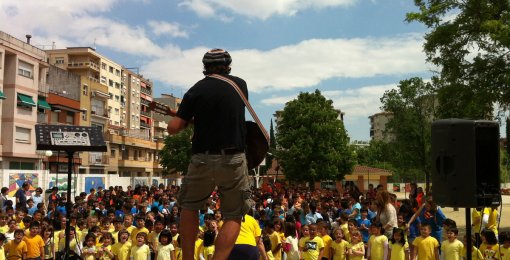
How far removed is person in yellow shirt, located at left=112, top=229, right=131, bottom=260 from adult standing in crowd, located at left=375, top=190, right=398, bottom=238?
4686mm

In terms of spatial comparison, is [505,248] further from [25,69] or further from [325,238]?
[25,69]

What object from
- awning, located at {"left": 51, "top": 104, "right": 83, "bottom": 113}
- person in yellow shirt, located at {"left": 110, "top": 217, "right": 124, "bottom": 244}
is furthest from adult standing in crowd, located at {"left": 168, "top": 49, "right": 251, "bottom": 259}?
awning, located at {"left": 51, "top": 104, "right": 83, "bottom": 113}

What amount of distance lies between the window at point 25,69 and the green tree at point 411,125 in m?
27.1

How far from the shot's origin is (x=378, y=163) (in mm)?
90750

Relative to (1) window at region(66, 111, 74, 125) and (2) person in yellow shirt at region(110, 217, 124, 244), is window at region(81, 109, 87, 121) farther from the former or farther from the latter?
(2) person in yellow shirt at region(110, 217, 124, 244)

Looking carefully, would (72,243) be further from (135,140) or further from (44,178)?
(135,140)

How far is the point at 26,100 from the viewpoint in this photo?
119 feet

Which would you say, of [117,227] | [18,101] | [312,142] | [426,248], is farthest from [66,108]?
[426,248]

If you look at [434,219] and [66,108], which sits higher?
[66,108]

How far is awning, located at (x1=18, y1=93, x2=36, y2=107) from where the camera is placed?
35.6 meters

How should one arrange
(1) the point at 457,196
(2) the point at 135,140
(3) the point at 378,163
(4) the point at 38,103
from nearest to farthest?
(1) the point at 457,196 < (4) the point at 38,103 < (2) the point at 135,140 < (3) the point at 378,163

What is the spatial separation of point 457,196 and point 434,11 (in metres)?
14.2

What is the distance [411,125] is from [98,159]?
104 feet

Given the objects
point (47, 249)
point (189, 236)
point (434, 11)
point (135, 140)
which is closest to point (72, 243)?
point (47, 249)
